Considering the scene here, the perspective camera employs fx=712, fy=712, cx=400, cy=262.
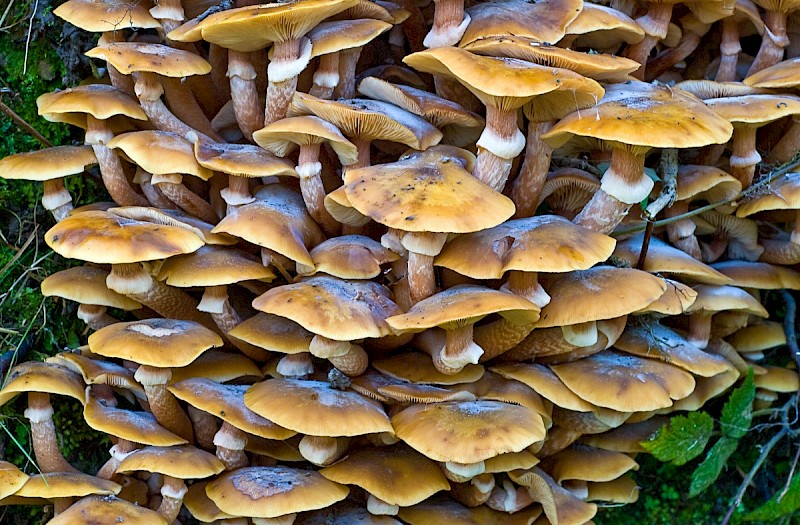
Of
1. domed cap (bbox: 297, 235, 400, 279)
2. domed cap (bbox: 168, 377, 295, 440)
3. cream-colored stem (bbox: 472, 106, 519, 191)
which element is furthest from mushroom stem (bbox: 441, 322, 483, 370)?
domed cap (bbox: 168, 377, 295, 440)

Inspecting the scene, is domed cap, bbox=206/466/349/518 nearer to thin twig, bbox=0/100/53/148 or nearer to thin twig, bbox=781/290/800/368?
thin twig, bbox=0/100/53/148

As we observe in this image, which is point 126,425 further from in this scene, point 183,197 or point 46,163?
point 46,163

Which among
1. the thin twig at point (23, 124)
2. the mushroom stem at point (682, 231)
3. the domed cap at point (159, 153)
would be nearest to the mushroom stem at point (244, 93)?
the domed cap at point (159, 153)

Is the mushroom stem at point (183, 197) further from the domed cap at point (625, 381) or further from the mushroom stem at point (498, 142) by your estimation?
the domed cap at point (625, 381)

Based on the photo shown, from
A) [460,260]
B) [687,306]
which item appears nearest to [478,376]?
[460,260]

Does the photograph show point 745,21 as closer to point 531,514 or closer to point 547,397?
point 547,397

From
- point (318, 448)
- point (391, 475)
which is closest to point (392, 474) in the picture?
point (391, 475)
